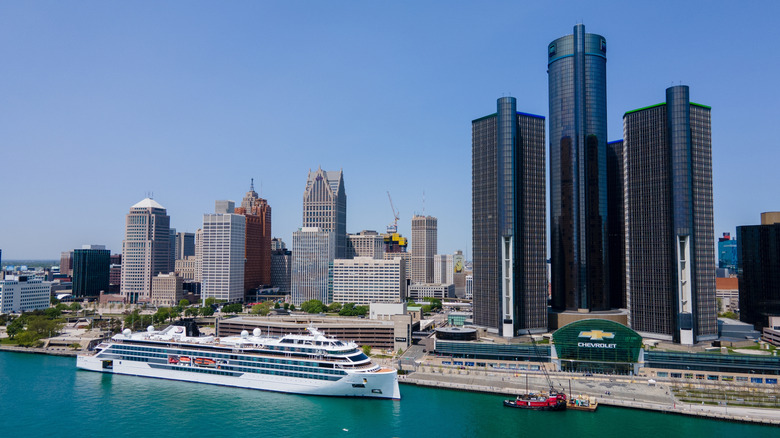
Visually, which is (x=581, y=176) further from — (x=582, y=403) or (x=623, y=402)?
(x=582, y=403)

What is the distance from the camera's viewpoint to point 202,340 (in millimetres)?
92250

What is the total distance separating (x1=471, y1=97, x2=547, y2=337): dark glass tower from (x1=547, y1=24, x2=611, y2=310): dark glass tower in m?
8.51

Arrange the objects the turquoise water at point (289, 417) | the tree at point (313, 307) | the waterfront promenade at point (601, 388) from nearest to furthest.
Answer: the turquoise water at point (289, 417), the waterfront promenade at point (601, 388), the tree at point (313, 307)

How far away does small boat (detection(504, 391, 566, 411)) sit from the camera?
250ft

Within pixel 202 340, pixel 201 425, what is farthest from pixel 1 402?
pixel 201 425

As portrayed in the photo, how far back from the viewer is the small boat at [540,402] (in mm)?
76188

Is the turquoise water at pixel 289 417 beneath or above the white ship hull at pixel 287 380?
beneath

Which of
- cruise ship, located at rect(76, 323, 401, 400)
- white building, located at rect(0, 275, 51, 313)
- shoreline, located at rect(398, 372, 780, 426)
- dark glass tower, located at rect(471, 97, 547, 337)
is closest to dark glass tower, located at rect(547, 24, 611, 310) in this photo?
dark glass tower, located at rect(471, 97, 547, 337)

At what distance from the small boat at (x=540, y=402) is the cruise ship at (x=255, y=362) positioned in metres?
18.6

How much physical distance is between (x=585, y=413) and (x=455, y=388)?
22.0 metres

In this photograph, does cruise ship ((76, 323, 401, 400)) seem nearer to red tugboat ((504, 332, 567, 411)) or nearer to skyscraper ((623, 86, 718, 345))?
red tugboat ((504, 332, 567, 411))

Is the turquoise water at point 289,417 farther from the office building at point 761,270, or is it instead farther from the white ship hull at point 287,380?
the office building at point 761,270

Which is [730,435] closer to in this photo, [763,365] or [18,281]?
[763,365]

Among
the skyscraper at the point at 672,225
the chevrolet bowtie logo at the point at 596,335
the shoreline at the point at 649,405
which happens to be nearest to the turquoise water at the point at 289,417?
the shoreline at the point at 649,405
